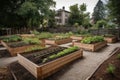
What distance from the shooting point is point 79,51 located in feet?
21.1

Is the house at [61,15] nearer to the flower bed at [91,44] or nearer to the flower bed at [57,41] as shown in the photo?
the flower bed at [57,41]

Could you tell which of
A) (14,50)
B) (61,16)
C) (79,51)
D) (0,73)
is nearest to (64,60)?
(79,51)

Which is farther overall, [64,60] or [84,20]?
[84,20]

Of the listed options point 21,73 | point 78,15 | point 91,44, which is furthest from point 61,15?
point 21,73

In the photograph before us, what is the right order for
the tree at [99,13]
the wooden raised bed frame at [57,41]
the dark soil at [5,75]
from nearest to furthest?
the dark soil at [5,75], the wooden raised bed frame at [57,41], the tree at [99,13]

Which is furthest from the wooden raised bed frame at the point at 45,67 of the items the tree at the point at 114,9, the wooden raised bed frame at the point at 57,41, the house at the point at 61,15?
the house at the point at 61,15

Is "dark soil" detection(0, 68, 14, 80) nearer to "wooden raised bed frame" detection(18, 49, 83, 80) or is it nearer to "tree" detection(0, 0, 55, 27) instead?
"wooden raised bed frame" detection(18, 49, 83, 80)

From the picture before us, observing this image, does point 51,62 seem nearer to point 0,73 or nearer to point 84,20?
point 0,73

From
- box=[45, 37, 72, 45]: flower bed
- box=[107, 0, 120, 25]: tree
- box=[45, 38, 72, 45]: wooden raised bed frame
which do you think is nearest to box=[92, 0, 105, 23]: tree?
box=[107, 0, 120, 25]: tree

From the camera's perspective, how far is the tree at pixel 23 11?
2.60m

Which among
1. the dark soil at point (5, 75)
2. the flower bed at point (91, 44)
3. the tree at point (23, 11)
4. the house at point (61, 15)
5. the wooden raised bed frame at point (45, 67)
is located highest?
the house at point (61, 15)

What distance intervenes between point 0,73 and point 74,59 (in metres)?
3.41

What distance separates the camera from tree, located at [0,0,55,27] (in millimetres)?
2596

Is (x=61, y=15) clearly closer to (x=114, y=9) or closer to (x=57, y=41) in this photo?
(x=114, y=9)
